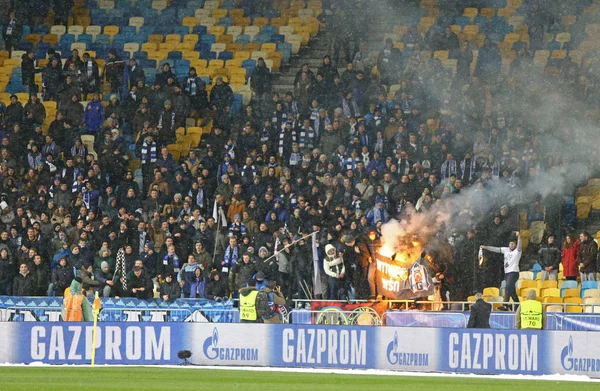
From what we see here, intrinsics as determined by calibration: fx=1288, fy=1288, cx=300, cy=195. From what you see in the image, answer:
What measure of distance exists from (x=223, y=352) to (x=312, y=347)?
1.58 m

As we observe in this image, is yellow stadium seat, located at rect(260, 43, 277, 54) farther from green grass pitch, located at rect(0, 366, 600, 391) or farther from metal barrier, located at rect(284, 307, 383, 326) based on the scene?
green grass pitch, located at rect(0, 366, 600, 391)

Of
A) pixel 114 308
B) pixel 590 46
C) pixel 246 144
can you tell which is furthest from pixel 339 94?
pixel 114 308

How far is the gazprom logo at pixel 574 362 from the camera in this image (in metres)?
19.4

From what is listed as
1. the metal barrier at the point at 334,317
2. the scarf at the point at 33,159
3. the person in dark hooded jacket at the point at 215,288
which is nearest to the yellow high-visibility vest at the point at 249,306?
the metal barrier at the point at 334,317

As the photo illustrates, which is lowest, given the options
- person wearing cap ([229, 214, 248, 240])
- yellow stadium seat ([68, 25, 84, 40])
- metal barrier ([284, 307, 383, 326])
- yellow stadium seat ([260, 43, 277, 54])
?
metal barrier ([284, 307, 383, 326])

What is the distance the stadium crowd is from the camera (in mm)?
24656

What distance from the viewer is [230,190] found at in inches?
1071

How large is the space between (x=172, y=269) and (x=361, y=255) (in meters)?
3.63

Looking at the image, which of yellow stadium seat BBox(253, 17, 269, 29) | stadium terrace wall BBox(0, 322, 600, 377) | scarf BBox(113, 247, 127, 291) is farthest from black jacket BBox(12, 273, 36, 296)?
yellow stadium seat BBox(253, 17, 269, 29)

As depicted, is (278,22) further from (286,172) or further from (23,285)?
(23,285)

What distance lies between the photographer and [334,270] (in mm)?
24484

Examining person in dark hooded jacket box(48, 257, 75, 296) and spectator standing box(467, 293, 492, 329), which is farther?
person in dark hooded jacket box(48, 257, 75, 296)

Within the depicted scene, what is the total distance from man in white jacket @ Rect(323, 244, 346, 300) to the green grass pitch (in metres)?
4.84

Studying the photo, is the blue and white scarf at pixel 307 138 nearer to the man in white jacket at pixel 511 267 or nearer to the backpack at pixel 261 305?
the man in white jacket at pixel 511 267
